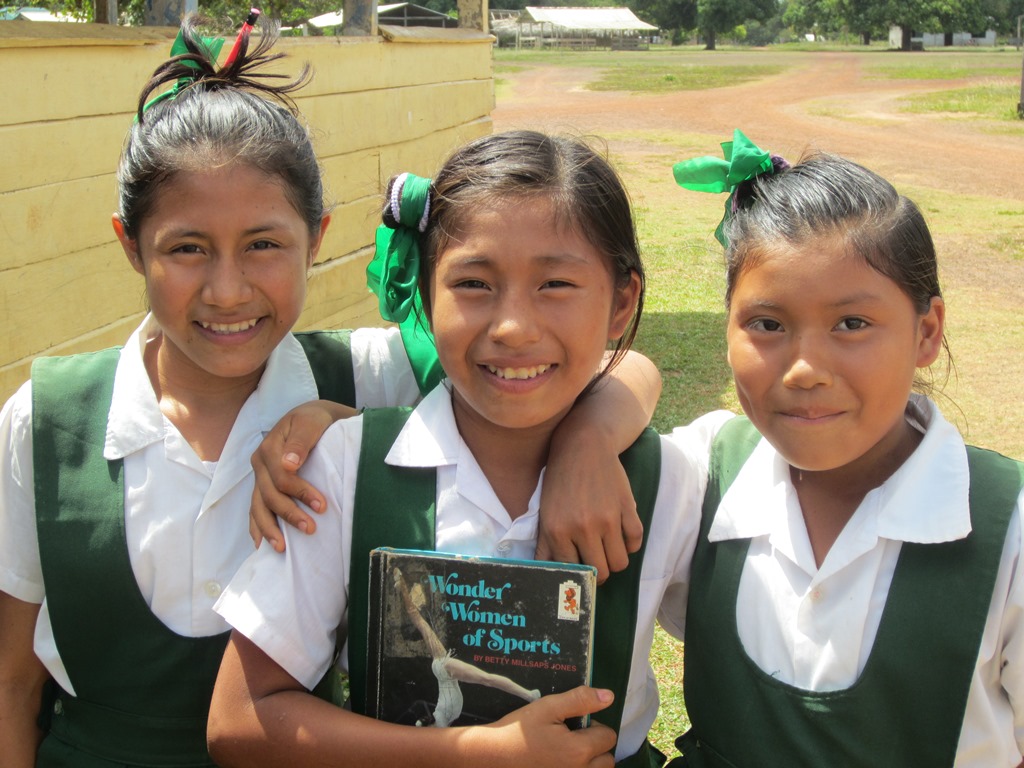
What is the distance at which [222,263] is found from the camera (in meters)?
1.69

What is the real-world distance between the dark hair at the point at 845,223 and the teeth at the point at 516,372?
38 centimetres

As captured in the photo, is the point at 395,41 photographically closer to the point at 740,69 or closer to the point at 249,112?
the point at 249,112

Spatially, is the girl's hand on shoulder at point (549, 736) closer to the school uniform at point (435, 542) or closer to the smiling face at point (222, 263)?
the school uniform at point (435, 542)

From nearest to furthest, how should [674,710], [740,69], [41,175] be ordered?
[674,710] < [41,175] < [740,69]

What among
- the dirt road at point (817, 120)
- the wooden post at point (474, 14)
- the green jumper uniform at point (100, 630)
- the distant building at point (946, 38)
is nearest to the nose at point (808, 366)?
the green jumper uniform at point (100, 630)

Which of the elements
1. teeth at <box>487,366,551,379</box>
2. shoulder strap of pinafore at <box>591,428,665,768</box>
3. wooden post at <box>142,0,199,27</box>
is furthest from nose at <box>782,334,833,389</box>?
wooden post at <box>142,0,199,27</box>

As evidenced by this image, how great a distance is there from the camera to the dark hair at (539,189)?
1566 millimetres

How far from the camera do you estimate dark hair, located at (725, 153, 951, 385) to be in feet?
5.17

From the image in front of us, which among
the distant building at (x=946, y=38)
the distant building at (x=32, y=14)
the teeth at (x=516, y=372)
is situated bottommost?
the teeth at (x=516, y=372)

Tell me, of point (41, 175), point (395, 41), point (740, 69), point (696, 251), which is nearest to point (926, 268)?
point (41, 175)

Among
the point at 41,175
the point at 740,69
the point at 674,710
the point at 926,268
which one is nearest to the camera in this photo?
the point at 926,268

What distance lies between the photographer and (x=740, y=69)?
Answer: 29875 mm

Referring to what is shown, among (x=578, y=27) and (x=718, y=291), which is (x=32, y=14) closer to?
(x=718, y=291)

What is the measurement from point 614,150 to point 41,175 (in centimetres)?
1098
